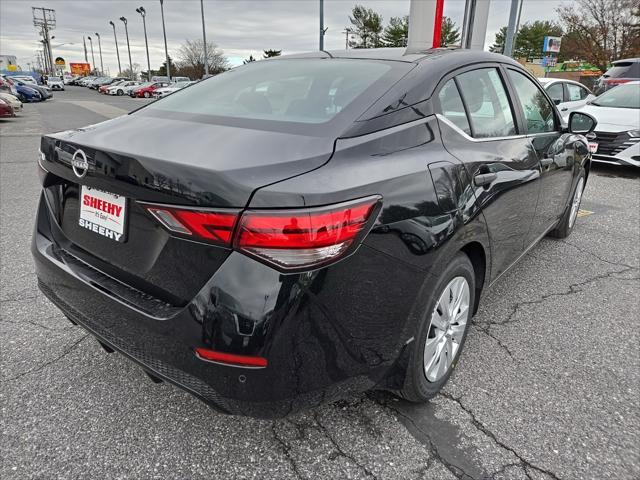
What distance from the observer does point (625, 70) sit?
48.8 ft

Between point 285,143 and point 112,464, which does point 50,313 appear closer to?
point 112,464

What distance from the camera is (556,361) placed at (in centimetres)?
266

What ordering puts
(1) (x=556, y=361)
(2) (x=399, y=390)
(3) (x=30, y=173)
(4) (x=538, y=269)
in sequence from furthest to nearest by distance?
(3) (x=30, y=173)
(4) (x=538, y=269)
(1) (x=556, y=361)
(2) (x=399, y=390)

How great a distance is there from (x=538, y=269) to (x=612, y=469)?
2.21m

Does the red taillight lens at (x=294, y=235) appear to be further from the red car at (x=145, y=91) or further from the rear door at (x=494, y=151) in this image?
the red car at (x=145, y=91)

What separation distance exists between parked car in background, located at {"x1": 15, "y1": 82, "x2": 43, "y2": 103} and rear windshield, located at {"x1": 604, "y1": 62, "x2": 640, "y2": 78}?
32087 mm

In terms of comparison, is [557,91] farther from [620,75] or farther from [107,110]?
[107,110]

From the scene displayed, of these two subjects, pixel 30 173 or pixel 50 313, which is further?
pixel 30 173

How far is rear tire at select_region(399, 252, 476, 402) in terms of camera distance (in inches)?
79.5

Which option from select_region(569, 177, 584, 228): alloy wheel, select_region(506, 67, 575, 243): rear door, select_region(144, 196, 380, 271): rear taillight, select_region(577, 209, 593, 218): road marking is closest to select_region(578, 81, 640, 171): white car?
select_region(577, 209, 593, 218): road marking

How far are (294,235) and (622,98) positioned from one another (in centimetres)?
975

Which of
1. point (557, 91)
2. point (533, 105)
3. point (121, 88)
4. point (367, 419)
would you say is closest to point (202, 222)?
point (367, 419)

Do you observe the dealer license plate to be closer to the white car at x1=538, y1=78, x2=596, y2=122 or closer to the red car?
the white car at x1=538, y1=78, x2=596, y2=122

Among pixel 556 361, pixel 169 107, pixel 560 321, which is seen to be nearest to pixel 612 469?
pixel 556 361
